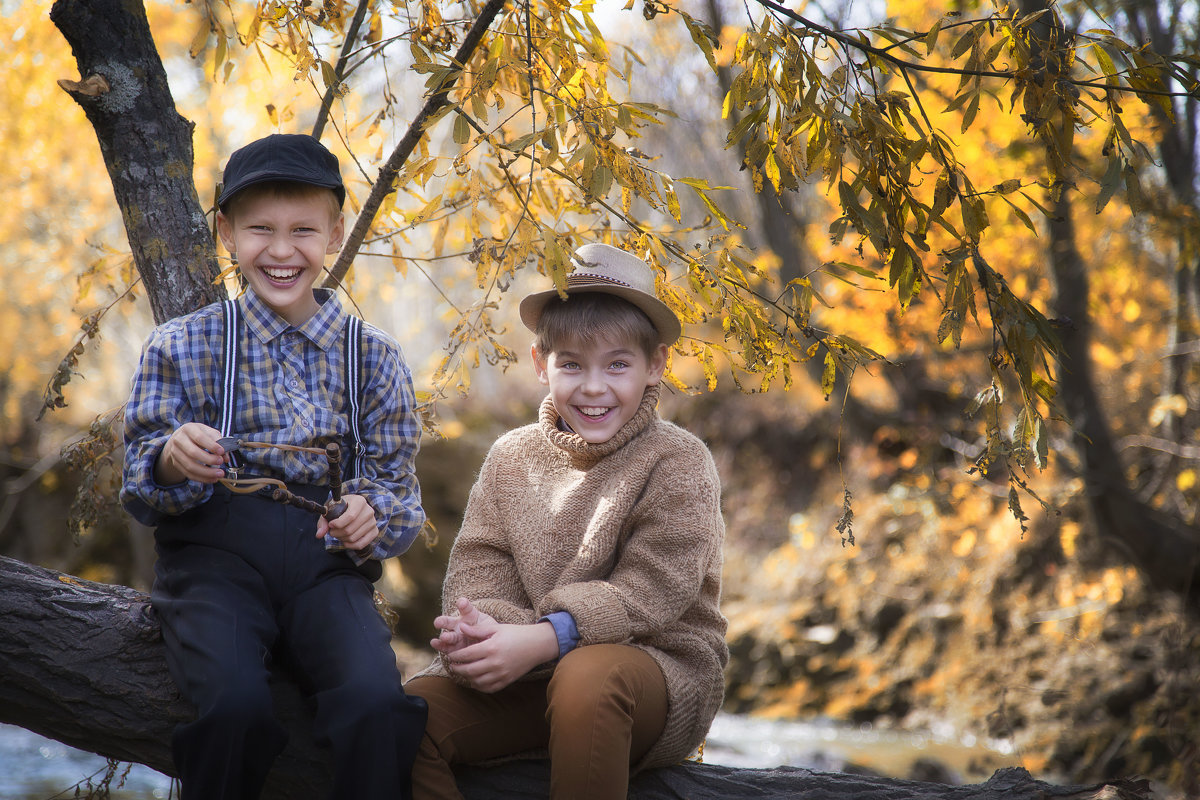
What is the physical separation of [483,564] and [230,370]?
716mm

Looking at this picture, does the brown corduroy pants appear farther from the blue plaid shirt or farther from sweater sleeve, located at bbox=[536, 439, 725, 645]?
the blue plaid shirt

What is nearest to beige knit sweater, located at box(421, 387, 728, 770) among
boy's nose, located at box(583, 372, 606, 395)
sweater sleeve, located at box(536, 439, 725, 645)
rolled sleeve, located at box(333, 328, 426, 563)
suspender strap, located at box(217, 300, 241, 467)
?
sweater sleeve, located at box(536, 439, 725, 645)

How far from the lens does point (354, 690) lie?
1784 mm

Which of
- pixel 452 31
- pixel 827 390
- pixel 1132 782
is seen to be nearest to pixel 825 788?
pixel 1132 782

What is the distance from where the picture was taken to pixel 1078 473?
504 cm

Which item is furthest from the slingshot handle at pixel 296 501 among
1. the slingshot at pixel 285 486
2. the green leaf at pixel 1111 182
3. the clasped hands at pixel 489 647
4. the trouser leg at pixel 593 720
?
the green leaf at pixel 1111 182

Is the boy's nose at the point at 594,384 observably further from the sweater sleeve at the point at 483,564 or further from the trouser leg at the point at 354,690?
the trouser leg at the point at 354,690

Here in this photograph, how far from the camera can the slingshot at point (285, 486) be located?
1.82 metres

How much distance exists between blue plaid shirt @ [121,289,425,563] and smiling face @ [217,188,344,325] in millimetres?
69

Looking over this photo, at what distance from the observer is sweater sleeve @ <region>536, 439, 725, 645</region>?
78.1 inches

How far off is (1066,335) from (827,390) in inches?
142

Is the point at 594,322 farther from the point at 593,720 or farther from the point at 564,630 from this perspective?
the point at 593,720

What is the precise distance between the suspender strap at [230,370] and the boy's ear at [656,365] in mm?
935

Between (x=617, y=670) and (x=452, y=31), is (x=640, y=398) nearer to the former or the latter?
(x=617, y=670)
